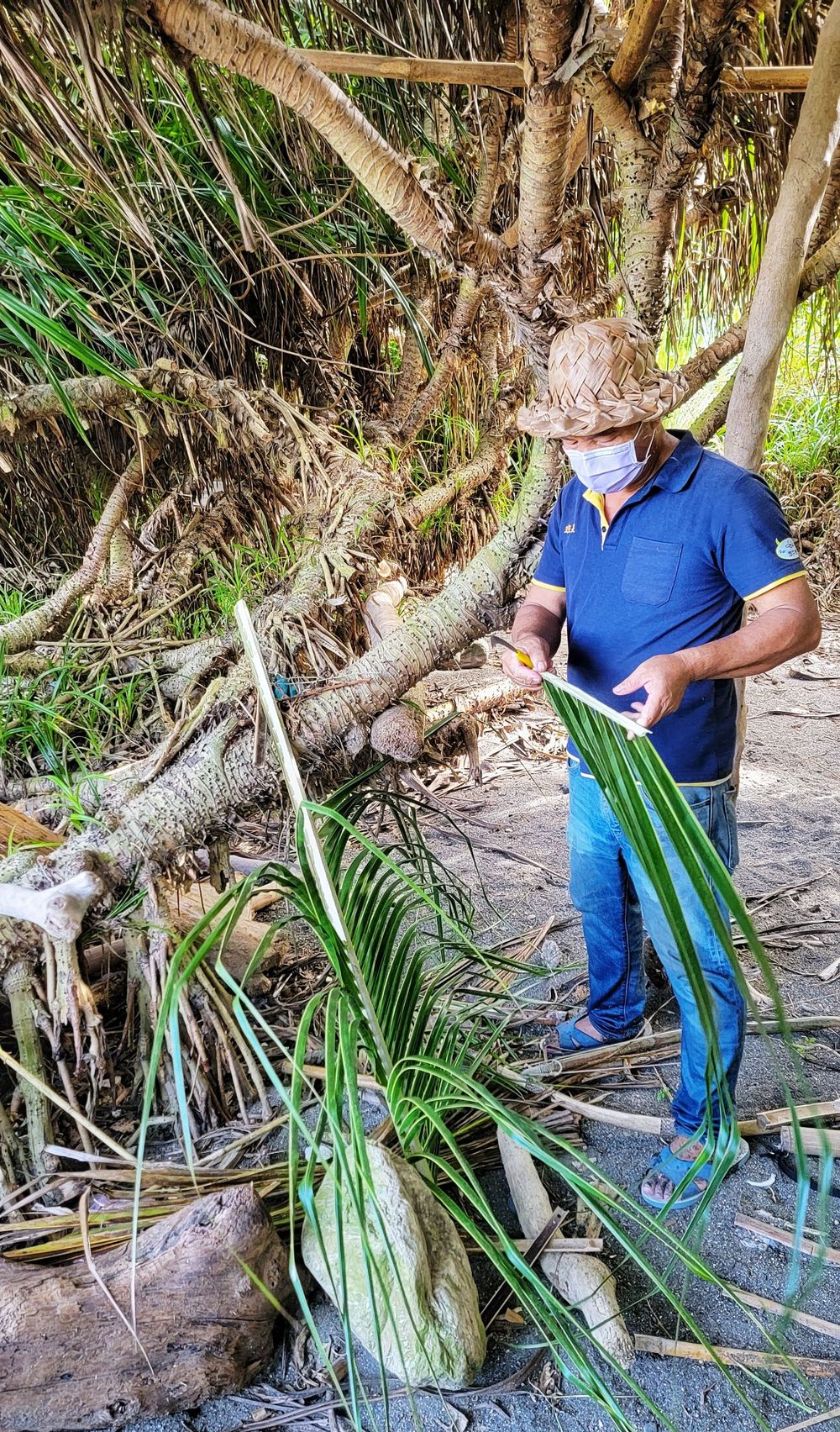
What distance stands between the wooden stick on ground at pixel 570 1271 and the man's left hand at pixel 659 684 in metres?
0.75

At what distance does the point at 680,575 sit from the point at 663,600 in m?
0.05

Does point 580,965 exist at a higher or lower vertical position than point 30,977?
lower

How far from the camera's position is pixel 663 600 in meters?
1.30

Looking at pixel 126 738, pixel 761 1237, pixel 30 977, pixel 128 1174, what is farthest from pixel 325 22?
pixel 761 1237

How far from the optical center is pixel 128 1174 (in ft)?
4.51

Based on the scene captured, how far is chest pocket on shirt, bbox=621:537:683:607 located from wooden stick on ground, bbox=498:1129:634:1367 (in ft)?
2.95

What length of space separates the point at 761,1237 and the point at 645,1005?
0.56 metres

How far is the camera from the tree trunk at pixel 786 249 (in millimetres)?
1456

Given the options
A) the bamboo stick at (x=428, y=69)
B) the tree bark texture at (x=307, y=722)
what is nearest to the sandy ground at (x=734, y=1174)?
the tree bark texture at (x=307, y=722)

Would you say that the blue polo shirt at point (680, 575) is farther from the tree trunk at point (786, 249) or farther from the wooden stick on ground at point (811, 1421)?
the wooden stick on ground at point (811, 1421)

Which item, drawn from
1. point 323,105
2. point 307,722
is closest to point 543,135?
point 323,105

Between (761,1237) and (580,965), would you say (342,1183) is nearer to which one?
(761,1237)

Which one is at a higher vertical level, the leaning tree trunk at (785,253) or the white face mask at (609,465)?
the leaning tree trunk at (785,253)

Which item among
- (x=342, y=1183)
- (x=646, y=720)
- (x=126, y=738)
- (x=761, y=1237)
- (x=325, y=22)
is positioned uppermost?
(x=325, y=22)
